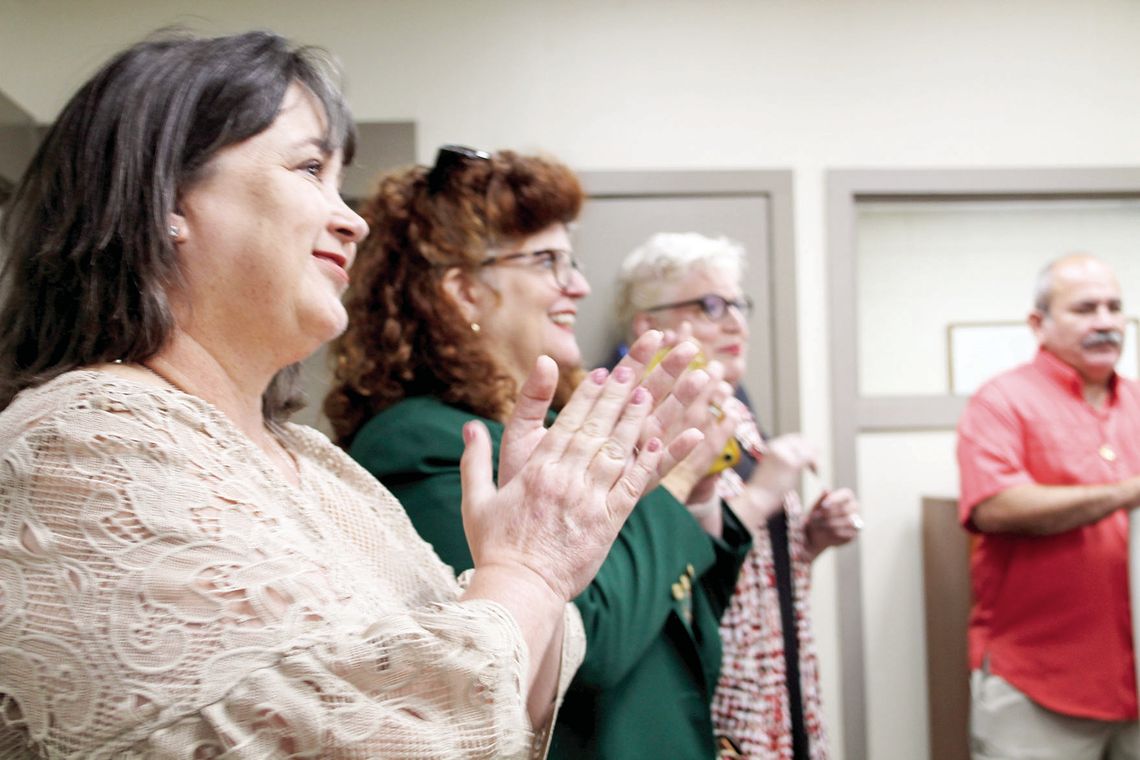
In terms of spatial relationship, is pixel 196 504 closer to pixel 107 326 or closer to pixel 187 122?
pixel 107 326

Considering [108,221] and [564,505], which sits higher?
[108,221]

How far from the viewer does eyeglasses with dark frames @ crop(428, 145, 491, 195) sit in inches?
59.7

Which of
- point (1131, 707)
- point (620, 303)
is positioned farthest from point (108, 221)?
point (1131, 707)

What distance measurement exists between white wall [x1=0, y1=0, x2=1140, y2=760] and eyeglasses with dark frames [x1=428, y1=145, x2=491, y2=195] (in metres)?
1.38

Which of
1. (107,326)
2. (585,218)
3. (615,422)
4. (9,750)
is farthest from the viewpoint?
(585,218)

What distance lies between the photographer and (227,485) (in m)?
0.72

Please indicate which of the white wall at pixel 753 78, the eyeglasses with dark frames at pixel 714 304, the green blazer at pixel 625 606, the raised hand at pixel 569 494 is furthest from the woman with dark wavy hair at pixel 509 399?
the white wall at pixel 753 78

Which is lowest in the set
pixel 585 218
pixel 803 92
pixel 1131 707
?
pixel 1131 707

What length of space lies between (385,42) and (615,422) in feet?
7.41

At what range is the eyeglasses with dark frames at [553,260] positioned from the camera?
1.53 meters

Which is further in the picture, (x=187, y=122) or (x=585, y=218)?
(x=585, y=218)

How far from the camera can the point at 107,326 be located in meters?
0.80

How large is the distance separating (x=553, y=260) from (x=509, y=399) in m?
0.27

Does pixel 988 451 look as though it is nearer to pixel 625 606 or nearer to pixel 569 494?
pixel 625 606
